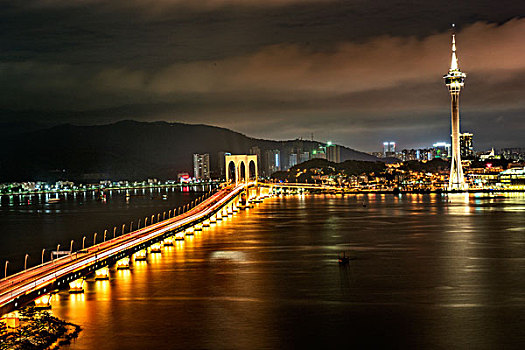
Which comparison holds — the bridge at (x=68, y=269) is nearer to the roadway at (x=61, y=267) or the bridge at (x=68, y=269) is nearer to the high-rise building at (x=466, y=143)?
the roadway at (x=61, y=267)

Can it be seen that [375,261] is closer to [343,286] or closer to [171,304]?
[343,286]

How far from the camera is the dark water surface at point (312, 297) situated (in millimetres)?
13891

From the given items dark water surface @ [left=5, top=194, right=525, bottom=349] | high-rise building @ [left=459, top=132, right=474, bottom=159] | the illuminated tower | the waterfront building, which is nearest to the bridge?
dark water surface @ [left=5, top=194, right=525, bottom=349]

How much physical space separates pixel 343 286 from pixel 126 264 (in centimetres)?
739

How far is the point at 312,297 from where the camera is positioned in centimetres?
1761

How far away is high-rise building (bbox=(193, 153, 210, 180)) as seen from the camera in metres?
167

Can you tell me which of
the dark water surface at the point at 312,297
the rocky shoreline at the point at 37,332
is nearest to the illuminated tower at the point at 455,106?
the dark water surface at the point at 312,297

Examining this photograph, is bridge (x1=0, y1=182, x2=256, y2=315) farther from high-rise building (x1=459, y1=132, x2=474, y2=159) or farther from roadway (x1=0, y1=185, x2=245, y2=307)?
high-rise building (x1=459, y1=132, x2=474, y2=159)

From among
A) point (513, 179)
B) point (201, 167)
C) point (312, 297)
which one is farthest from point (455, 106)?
point (201, 167)

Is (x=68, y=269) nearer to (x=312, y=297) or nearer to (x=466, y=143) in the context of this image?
(x=312, y=297)

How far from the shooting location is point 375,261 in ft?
78.0

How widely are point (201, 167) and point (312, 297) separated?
151389mm

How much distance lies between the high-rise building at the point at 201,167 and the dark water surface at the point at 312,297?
136870 mm

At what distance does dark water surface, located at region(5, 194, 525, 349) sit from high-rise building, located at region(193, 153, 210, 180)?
137 m
